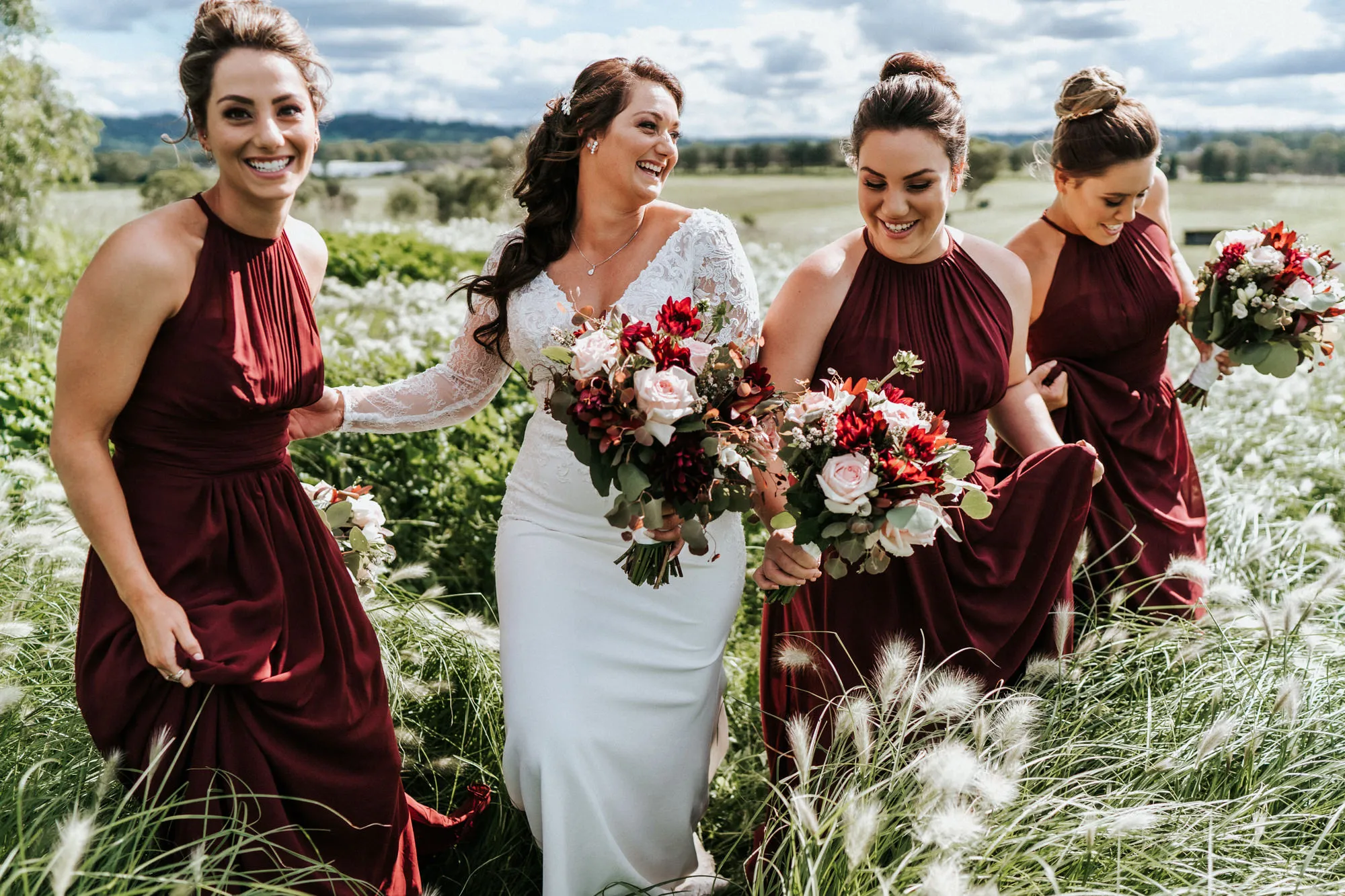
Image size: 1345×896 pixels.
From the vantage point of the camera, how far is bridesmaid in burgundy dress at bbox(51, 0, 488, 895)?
2.96 m

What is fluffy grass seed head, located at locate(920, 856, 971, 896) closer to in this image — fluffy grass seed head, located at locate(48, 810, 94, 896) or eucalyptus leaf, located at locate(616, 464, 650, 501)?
eucalyptus leaf, located at locate(616, 464, 650, 501)

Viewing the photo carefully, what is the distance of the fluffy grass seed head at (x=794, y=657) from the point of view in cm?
366

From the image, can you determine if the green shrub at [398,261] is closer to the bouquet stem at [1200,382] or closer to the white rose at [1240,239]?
the bouquet stem at [1200,382]

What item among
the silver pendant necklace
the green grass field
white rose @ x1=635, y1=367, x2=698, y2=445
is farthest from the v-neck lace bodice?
the green grass field

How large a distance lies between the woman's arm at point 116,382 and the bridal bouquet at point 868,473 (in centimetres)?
177

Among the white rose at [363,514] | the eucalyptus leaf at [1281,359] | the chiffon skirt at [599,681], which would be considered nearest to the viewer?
the chiffon skirt at [599,681]

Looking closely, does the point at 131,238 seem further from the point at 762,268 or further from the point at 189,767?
the point at 762,268

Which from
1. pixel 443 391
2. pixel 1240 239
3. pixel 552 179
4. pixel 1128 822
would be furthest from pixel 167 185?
pixel 1128 822

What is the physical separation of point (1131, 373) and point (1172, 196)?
1983cm

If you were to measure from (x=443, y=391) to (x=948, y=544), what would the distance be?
6.79 ft

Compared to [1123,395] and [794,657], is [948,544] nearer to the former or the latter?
[794,657]

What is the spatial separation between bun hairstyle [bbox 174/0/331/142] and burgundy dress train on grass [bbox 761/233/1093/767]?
2.02 meters

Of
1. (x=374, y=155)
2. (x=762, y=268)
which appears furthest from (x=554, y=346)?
(x=374, y=155)

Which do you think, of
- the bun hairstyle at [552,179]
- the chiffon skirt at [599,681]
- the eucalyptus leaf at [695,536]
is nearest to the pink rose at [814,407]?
the eucalyptus leaf at [695,536]
